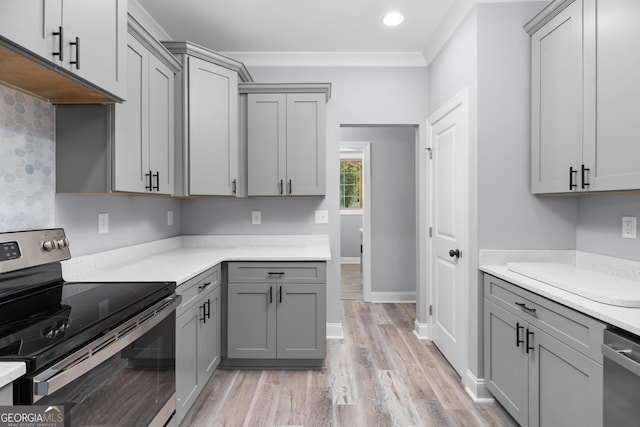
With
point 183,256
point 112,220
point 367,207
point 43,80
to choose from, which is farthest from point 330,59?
point 43,80

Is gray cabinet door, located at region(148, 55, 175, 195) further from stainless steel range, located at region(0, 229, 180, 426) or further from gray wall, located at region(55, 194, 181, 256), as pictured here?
stainless steel range, located at region(0, 229, 180, 426)

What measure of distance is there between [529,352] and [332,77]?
107 inches

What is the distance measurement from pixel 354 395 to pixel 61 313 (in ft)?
5.93

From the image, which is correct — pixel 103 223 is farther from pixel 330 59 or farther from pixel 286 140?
pixel 330 59

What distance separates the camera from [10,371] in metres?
0.84

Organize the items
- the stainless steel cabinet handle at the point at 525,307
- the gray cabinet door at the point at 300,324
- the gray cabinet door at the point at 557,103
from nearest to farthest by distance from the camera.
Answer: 1. the stainless steel cabinet handle at the point at 525,307
2. the gray cabinet door at the point at 557,103
3. the gray cabinet door at the point at 300,324

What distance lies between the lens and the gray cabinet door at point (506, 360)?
6.12 ft

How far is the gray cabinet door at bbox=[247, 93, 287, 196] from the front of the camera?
300 centimetres

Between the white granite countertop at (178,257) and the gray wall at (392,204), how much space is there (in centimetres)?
142

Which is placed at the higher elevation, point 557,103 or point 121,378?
point 557,103

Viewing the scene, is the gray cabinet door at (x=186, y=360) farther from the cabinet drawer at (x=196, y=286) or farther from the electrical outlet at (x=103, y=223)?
the electrical outlet at (x=103, y=223)

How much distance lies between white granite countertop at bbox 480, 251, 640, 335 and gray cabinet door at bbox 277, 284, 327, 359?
1.23 metres

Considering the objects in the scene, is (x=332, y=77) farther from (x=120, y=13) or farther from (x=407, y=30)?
(x=120, y=13)

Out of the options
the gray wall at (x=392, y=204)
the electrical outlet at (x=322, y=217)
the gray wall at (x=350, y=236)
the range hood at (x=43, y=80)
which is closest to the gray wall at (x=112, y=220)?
the range hood at (x=43, y=80)
